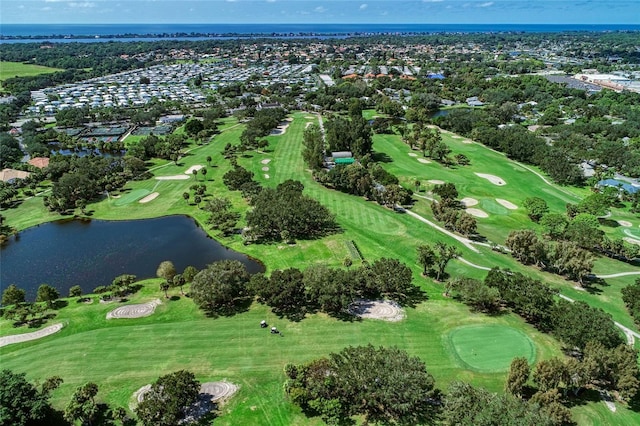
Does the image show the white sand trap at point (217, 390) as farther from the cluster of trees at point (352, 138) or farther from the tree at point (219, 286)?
the cluster of trees at point (352, 138)

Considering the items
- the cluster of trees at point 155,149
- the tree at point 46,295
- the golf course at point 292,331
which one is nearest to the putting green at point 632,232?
the golf course at point 292,331

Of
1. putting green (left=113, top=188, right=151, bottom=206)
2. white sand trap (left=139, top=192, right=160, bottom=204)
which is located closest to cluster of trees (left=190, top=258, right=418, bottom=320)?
white sand trap (left=139, top=192, right=160, bottom=204)

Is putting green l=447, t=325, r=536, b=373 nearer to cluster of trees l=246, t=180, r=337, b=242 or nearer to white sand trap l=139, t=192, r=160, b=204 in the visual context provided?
cluster of trees l=246, t=180, r=337, b=242

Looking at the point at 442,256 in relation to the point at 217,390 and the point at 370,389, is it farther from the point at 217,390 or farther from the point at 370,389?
the point at 217,390

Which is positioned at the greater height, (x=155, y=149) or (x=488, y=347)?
(x=155, y=149)

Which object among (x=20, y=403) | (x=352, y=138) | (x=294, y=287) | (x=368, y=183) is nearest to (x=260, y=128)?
(x=352, y=138)

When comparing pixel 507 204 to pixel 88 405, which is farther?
pixel 507 204
